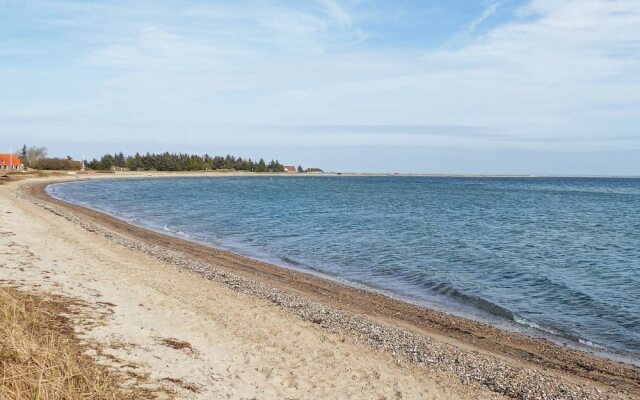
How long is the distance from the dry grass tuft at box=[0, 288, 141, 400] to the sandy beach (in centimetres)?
68

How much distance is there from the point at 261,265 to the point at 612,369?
13.9 metres

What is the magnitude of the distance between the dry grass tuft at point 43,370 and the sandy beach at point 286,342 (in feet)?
2.22

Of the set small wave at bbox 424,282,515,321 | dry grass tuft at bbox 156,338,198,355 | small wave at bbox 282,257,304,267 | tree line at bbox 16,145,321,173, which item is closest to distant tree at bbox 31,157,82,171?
tree line at bbox 16,145,321,173

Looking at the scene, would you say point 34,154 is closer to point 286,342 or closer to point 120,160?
point 120,160

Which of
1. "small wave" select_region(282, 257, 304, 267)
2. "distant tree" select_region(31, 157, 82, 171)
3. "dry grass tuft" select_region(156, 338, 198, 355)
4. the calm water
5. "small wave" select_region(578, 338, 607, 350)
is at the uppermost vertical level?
"distant tree" select_region(31, 157, 82, 171)

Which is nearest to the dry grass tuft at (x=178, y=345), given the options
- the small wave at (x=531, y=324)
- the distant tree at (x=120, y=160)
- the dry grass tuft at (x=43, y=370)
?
the dry grass tuft at (x=43, y=370)

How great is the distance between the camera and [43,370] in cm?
547

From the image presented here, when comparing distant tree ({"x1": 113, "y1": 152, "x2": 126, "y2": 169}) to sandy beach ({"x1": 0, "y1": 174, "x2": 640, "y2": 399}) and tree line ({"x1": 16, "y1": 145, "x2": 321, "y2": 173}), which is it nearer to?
tree line ({"x1": 16, "y1": 145, "x2": 321, "y2": 173})

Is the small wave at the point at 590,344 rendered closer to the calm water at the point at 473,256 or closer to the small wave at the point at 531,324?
the calm water at the point at 473,256

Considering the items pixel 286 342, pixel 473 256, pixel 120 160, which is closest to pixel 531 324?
pixel 286 342

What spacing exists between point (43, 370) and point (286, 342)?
5.61 metres

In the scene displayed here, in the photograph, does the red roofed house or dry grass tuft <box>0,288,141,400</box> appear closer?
dry grass tuft <box>0,288,141,400</box>

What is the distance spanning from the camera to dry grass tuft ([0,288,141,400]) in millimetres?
5262

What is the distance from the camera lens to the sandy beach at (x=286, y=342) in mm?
8383
